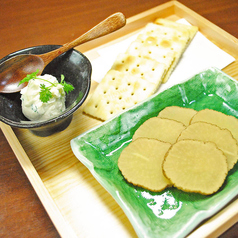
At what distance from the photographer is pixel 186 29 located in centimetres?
161

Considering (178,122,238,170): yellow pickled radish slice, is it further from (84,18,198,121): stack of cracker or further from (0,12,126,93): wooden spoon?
(0,12,126,93): wooden spoon

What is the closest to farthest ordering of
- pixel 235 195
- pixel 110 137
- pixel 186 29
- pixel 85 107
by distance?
pixel 235 195 → pixel 110 137 → pixel 85 107 → pixel 186 29

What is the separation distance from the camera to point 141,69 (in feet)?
4.61

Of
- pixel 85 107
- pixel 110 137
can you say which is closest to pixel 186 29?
pixel 85 107

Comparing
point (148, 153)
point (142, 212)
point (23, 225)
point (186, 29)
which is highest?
point (186, 29)

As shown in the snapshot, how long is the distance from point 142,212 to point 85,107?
2.07 ft

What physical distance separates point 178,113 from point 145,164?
0.32 metres

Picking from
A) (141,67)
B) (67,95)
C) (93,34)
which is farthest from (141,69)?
(67,95)

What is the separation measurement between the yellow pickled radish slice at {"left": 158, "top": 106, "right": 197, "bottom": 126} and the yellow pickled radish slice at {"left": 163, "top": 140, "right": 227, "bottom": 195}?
0.21 metres

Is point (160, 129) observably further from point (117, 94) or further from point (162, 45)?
point (162, 45)

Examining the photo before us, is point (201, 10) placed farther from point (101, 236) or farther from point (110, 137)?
point (101, 236)

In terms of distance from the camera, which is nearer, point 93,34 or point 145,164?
point 145,164

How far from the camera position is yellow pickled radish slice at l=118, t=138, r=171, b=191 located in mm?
892

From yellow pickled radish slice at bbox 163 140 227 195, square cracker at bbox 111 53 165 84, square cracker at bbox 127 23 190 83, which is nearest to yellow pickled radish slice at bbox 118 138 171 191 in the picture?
yellow pickled radish slice at bbox 163 140 227 195
